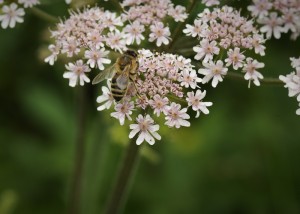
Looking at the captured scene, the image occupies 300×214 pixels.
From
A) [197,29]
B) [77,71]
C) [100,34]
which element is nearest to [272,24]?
[197,29]

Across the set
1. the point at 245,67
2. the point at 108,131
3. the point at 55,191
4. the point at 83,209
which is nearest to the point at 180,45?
the point at 245,67

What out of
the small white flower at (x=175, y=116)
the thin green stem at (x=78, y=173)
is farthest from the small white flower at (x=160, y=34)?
the thin green stem at (x=78, y=173)

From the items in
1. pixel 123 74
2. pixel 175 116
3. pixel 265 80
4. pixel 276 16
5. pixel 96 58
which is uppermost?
pixel 276 16

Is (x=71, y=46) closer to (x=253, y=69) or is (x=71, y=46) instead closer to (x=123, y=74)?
(x=123, y=74)

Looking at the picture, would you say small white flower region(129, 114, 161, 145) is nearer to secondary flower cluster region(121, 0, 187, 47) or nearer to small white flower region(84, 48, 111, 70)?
small white flower region(84, 48, 111, 70)

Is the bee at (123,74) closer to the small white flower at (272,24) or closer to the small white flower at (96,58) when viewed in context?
the small white flower at (96,58)

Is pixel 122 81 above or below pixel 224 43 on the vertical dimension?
below

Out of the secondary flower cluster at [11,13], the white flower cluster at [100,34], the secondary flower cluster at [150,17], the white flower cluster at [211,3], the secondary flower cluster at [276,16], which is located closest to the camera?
the white flower cluster at [100,34]

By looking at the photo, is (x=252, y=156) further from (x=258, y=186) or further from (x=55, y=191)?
(x=55, y=191)
